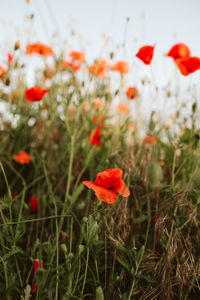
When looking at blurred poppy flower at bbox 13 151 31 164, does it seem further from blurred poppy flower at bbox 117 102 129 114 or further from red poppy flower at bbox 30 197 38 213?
blurred poppy flower at bbox 117 102 129 114

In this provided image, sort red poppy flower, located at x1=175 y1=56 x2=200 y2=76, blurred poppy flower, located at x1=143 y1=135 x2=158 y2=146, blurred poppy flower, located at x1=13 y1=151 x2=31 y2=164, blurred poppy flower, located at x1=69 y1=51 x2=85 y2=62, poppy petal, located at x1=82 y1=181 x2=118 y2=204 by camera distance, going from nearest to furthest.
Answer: poppy petal, located at x1=82 y1=181 x2=118 y2=204 → blurred poppy flower, located at x1=143 y1=135 x2=158 y2=146 → red poppy flower, located at x1=175 y1=56 x2=200 y2=76 → blurred poppy flower, located at x1=13 y1=151 x2=31 y2=164 → blurred poppy flower, located at x1=69 y1=51 x2=85 y2=62

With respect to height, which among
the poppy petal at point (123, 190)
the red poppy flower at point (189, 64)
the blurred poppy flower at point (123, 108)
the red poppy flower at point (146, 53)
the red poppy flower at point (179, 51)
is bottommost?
the poppy petal at point (123, 190)

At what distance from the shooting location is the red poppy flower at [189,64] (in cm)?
97

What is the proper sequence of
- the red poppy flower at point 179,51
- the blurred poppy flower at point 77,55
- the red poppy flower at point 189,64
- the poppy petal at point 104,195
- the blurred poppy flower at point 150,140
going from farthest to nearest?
the blurred poppy flower at point 77,55
the red poppy flower at point 179,51
the red poppy flower at point 189,64
the blurred poppy flower at point 150,140
the poppy petal at point 104,195

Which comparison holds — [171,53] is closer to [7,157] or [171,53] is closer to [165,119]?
[165,119]

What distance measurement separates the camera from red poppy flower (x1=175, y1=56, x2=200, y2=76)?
0.97 meters

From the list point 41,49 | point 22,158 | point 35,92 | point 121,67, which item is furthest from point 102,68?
point 22,158

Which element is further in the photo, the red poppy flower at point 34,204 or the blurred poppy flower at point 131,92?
the blurred poppy flower at point 131,92

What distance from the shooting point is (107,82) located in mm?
1382

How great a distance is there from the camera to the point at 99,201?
65 centimetres

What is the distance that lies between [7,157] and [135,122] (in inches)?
30.5

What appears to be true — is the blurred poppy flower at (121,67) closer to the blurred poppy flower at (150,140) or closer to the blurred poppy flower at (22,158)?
the blurred poppy flower at (150,140)

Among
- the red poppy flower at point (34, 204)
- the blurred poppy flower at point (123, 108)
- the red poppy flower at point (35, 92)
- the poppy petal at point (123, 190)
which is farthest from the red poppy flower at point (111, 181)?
the blurred poppy flower at point (123, 108)

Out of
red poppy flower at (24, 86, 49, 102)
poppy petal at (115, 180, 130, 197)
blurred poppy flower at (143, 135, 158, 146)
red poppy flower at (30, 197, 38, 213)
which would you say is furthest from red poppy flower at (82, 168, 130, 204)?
red poppy flower at (24, 86, 49, 102)
